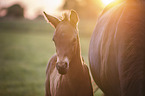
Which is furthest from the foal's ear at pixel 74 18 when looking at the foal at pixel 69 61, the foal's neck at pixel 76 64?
the foal's neck at pixel 76 64

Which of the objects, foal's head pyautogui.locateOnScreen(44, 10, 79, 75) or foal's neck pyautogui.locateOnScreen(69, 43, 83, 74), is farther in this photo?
foal's neck pyautogui.locateOnScreen(69, 43, 83, 74)

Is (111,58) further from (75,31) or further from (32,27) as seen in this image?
(32,27)

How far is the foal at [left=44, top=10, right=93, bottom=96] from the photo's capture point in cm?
248

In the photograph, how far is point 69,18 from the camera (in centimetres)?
274

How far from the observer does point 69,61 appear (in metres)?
2.61

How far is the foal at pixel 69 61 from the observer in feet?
8.13

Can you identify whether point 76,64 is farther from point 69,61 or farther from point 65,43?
point 65,43

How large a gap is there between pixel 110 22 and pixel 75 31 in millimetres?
497

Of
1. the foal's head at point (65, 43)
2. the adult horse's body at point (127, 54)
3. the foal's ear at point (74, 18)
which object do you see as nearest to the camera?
the adult horse's body at point (127, 54)

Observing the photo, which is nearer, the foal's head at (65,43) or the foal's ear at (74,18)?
the foal's head at (65,43)

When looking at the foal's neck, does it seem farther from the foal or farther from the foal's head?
the foal's head

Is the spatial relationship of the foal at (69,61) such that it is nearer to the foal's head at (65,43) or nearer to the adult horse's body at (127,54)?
the foal's head at (65,43)

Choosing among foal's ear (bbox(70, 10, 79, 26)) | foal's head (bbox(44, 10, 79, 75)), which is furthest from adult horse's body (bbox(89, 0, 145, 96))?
foal's ear (bbox(70, 10, 79, 26))

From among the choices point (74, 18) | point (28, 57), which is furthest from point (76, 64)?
point (28, 57)
